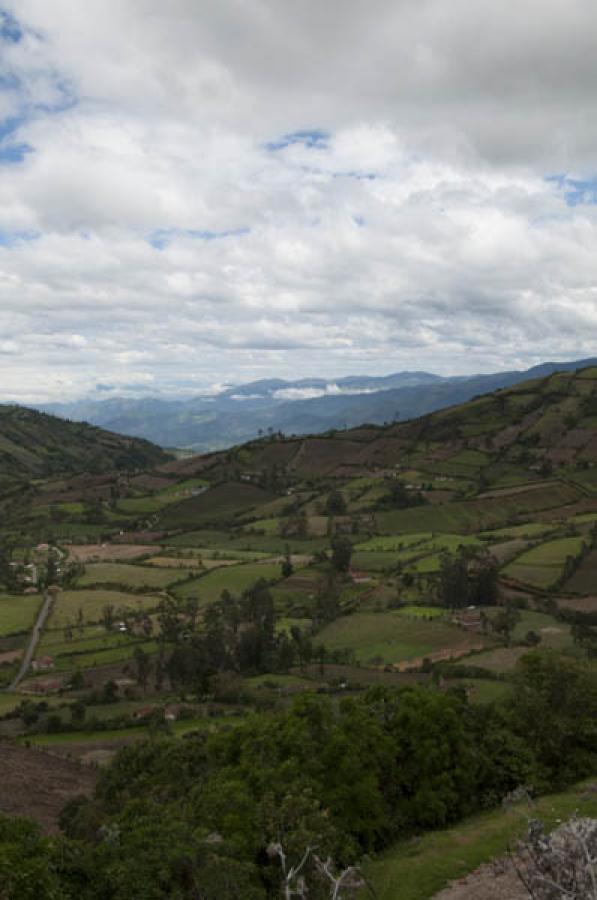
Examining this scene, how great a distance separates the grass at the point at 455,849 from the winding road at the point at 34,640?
232 ft

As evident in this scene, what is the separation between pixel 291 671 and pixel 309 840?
6608 centimetres

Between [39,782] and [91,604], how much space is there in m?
69.7

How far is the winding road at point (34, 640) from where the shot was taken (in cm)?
9131

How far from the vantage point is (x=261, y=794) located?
3300 centimetres

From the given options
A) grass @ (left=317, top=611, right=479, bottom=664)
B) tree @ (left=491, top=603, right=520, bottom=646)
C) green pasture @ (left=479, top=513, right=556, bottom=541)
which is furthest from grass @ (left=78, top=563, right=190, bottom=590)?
green pasture @ (left=479, top=513, right=556, bottom=541)

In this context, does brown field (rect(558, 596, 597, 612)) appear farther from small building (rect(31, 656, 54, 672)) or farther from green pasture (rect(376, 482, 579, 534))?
small building (rect(31, 656, 54, 672))

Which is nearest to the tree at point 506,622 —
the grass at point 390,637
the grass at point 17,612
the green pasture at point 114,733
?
the grass at point 390,637

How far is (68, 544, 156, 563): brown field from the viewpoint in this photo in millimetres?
164875

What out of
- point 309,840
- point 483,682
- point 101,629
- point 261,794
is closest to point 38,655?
point 101,629

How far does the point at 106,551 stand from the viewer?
17475 centimetres

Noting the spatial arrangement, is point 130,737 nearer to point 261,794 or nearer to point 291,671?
point 291,671

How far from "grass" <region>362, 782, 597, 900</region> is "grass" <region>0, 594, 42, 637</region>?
309 feet

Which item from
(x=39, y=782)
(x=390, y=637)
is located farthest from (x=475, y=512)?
(x=39, y=782)

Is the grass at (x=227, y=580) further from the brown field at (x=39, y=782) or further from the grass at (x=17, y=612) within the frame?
the brown field at (x=39, y=782)
